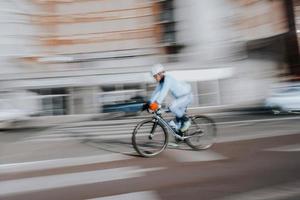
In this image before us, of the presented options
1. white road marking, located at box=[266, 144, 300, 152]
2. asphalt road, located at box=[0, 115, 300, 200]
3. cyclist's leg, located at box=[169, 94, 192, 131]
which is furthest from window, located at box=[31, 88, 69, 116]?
white road marking, located at box=[266, 144, 300, 152]

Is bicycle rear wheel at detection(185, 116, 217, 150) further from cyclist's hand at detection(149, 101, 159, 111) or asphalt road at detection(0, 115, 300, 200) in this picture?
cyclist's hand at detection(149, 101, 159, 111)

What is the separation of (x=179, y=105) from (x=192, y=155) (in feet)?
3.12

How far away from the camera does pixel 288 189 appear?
5.51 metres

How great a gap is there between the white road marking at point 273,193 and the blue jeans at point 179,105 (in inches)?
126

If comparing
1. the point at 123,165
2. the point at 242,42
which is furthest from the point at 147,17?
the point at 123,165

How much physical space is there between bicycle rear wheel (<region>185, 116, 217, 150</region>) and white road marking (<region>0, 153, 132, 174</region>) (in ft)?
4.27

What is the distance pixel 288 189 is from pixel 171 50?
3625cm

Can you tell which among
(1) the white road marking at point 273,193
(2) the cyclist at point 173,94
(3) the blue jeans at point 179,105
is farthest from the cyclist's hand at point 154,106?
(1) the white road marking at point 273,193

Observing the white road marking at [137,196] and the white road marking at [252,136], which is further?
the white road marking at [252,136]

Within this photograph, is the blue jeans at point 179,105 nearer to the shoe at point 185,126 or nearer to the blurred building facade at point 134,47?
the shoe at point 185,126

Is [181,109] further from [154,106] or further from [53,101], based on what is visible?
[53,101]

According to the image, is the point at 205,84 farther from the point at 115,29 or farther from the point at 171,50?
the point at 115,29

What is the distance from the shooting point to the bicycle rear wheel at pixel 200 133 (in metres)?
8.86

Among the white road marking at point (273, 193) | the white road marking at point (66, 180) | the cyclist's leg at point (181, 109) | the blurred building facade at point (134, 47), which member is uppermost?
the blurred building facade at point (134, 47)
